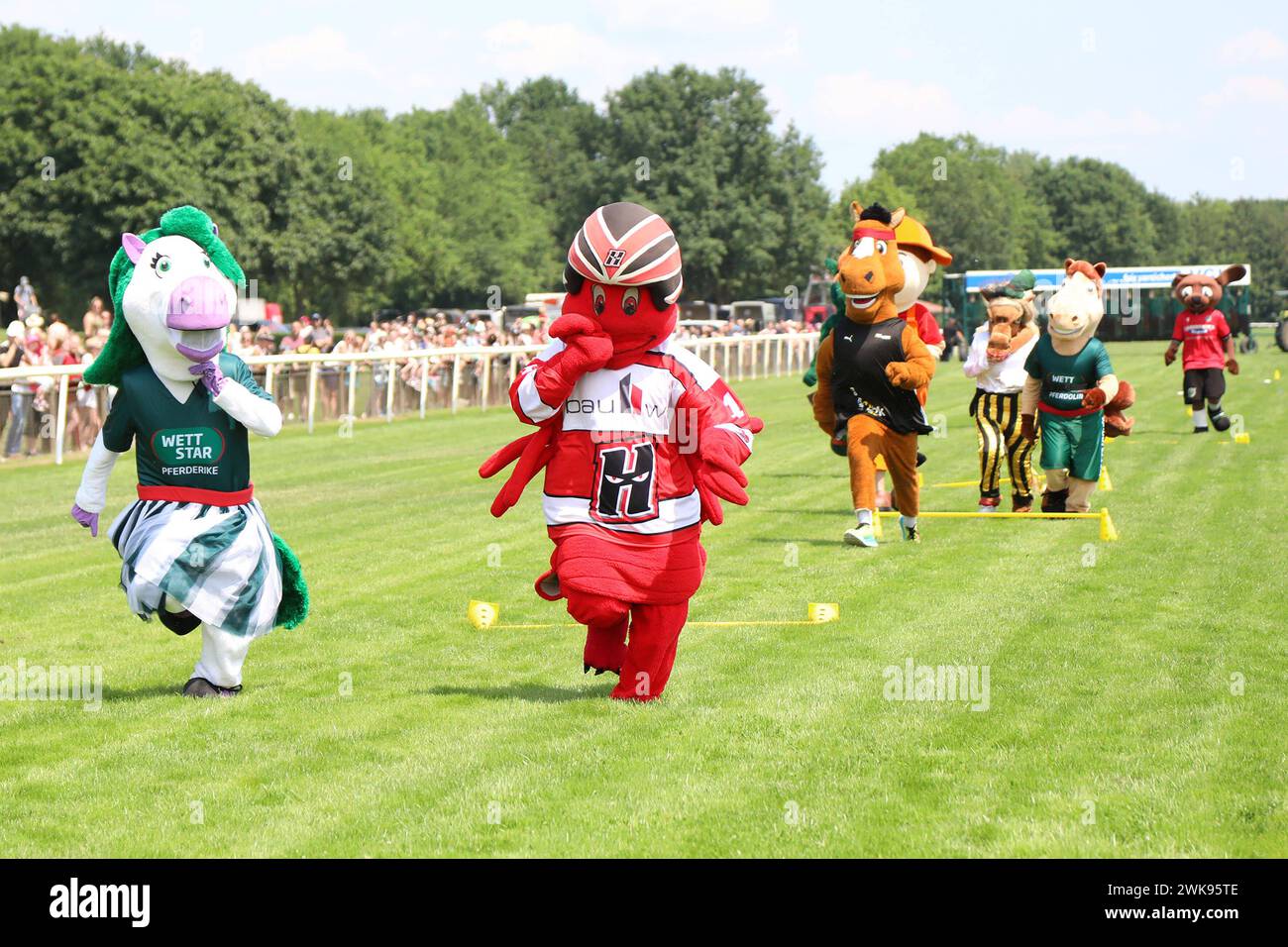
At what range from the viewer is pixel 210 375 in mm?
8078

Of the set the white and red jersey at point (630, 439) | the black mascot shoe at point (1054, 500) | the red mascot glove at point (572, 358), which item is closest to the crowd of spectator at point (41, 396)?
the black mascot shoe at point (1054, 500)

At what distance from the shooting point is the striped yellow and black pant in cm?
Result: 1560

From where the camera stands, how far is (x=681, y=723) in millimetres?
7637

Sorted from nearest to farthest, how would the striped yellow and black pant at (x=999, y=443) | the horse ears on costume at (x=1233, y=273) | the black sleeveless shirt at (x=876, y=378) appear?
the black sleeveless shirt at (x=876, y=378) → the striped yellow and black pant at (x=999, y=443) → the horse ears on costume at (x=1233, y=273)

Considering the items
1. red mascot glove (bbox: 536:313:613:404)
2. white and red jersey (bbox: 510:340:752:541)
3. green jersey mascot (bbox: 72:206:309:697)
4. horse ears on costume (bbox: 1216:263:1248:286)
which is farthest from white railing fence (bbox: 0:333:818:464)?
red mascot glove (bbox: 536:313:613:404)

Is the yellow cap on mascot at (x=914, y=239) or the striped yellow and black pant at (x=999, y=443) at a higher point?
the yellow cap on mascot at (x=914, y=239)

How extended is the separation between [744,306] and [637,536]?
7174cm

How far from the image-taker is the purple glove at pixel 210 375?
8070 millimetres

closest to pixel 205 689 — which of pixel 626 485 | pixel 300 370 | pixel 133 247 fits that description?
pixel 133 247

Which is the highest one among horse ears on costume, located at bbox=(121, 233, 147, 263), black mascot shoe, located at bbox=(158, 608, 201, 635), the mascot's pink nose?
horse ears on costume, located at bbox=(121, 233, 147, 263)

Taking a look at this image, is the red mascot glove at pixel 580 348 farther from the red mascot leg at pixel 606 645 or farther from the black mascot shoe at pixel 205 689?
the black mascot shoe at pixel 205 689

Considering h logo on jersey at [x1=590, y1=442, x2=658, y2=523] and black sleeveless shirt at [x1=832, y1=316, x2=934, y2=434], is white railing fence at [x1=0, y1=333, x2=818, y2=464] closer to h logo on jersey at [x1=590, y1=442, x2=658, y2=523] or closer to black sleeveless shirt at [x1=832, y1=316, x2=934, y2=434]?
black sleeveless shirt at [x1=832, y1=316, x2=934, y2=434]

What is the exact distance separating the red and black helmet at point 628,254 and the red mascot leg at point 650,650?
4.79ft

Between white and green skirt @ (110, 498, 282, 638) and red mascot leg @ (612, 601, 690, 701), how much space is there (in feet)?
6.07
